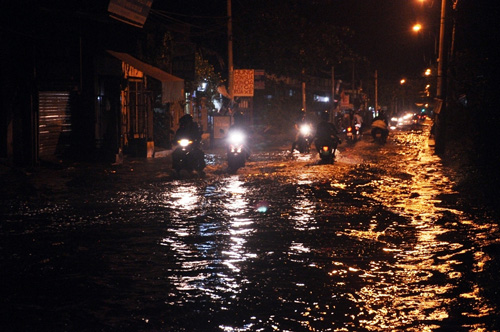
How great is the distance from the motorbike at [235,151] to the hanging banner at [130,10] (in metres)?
6.01

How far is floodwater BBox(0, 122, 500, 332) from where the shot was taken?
20.6 feet

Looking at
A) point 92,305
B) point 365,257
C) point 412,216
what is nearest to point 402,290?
point 365,257

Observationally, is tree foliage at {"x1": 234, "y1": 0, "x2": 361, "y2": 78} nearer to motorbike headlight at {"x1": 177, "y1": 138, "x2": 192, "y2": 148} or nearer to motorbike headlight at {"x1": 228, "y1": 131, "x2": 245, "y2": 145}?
motorbike headlight at {"x1": 228, "y1": 131, "x2": 245, "y2": 145}

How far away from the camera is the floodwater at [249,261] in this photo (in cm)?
627

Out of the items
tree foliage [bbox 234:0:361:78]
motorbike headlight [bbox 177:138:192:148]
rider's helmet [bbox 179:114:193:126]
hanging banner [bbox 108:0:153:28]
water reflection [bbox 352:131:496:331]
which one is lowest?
water reflection [bbox 352:131:496:331]

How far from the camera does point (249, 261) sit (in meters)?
8.66

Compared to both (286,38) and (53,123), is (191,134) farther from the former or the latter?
(286,38)

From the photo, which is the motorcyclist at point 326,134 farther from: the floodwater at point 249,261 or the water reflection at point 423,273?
the water reflection at point 423,273

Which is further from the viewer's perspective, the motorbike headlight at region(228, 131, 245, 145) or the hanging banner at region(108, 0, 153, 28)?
the hanging banner at region(108, 0, 153, 28)

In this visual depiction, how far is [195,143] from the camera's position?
2056 cm

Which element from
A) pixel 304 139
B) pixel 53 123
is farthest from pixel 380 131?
pixel 53 123

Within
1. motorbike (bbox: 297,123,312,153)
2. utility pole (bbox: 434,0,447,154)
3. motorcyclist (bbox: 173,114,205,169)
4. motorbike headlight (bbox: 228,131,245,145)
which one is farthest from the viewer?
motorbike (bbox: 297,123,312,153)

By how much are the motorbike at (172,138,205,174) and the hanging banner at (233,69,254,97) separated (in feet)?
38.2

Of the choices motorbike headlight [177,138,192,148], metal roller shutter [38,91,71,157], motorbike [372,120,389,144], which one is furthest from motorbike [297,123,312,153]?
motorbike headlight [177,138,192,148]
